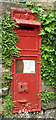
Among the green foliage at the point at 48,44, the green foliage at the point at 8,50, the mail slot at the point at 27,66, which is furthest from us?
the green foliage at the point at 48,44

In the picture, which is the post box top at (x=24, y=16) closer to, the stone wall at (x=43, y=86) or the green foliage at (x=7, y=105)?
the stone wall at (x=43, y=86)

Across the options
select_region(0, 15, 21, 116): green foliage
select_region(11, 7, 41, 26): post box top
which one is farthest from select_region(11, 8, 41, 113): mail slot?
select_region(0, 15, 21, 116): green foliage

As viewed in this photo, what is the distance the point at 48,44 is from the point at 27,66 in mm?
716

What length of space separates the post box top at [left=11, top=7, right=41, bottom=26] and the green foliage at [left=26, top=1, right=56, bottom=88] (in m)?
0.13

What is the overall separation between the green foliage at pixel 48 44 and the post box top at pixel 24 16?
13 centimetres

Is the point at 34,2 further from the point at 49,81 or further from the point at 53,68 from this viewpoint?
the point at 49,81

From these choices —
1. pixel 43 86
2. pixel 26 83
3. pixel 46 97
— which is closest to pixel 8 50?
pixel 26 83

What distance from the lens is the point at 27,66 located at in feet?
12.3

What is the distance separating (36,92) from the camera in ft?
12.4

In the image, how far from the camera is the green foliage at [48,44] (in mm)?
3770

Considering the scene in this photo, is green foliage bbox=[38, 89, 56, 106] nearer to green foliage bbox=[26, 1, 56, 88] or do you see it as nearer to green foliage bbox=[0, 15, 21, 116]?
green foliage bbox=[26, 1, 56, 88]

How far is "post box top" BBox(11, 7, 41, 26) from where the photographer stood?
11.8 ft

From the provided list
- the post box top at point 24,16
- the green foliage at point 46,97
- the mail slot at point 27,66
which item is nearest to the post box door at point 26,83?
the mail slot at point 27,66

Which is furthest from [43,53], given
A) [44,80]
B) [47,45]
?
[44,80]
